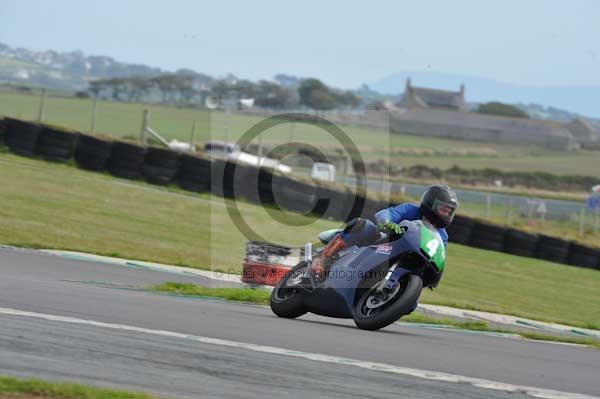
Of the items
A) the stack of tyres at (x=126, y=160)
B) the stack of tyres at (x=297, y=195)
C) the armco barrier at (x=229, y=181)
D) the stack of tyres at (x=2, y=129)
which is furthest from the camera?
the stack of tyres at (x=2, y=129)

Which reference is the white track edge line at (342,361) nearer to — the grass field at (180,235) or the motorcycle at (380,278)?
the motorcycle at (380,278)

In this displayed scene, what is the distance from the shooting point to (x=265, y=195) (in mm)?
25766

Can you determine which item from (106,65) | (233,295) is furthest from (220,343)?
(106,65)

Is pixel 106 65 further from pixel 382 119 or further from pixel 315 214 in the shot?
pixel 315 214

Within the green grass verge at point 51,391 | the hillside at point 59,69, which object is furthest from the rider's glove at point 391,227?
the hillside at point 59,69

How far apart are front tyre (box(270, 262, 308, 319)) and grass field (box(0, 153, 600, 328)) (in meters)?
6.26

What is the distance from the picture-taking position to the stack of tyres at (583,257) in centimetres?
2478

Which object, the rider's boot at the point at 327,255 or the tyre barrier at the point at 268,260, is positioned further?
the tyre barrier at the point at 268,260

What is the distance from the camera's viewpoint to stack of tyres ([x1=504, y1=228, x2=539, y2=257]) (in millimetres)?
24641

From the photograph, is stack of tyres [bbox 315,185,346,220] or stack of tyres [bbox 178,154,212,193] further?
stack of tyres [bbox 178,154,212,193]

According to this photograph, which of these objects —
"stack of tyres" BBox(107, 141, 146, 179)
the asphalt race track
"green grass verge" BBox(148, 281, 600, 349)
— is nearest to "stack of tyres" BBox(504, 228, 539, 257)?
"stack of tyres" BBox(107, 141, 146, 179)

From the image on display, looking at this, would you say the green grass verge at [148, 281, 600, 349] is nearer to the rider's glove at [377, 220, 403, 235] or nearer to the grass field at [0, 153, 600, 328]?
the rider's glove at [377, 220, 403, 235]

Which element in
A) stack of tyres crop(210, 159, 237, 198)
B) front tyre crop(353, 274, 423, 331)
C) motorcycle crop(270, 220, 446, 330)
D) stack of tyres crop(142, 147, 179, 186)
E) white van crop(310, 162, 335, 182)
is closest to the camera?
front tyre crop(353, 274, 423, 331)

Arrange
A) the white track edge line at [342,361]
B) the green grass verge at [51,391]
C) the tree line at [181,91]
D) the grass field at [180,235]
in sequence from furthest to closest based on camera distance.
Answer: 1. the tree line at [181,91]
2. the grass field at [180,235]
3. the white track edge line at [342,361]
4. the green grass verge at [51,391]
